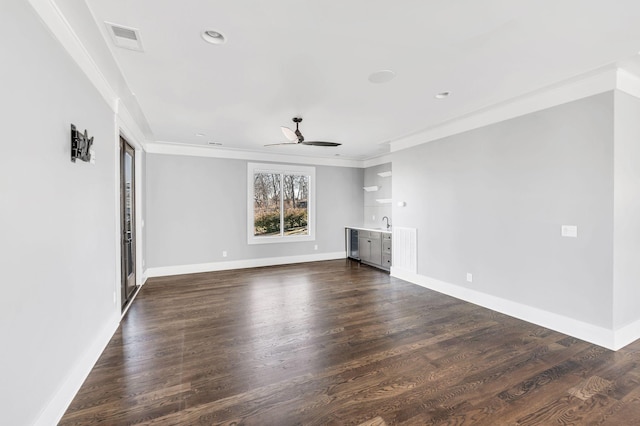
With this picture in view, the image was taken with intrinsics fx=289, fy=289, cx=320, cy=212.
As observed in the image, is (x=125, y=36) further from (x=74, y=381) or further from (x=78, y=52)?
(x=74, y=381)

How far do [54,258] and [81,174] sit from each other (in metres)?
0.78

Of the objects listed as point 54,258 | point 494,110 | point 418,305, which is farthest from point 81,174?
point 494,110

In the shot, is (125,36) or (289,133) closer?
(125,36)

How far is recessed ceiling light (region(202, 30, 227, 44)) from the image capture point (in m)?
2.12

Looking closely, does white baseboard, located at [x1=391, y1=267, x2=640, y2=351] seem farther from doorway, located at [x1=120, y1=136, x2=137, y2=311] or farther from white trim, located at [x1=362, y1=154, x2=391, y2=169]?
doorway, located at [x1=120, y1=136, x2=137, y2=311]

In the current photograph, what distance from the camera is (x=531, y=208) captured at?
337 centimetres

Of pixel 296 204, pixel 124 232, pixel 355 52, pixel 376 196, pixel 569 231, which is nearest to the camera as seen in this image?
pixel 355 52

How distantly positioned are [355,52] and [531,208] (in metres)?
2.71

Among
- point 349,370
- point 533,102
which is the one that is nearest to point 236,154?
point 349,370

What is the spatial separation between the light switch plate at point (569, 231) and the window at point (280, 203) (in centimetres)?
491

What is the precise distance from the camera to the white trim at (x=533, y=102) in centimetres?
280

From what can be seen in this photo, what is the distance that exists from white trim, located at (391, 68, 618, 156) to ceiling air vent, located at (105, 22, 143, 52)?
12.6 ft

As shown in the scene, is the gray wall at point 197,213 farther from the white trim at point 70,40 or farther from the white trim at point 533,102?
the white trim at point 533,102

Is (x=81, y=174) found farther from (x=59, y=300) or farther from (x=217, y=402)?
(x=217, y=402)
